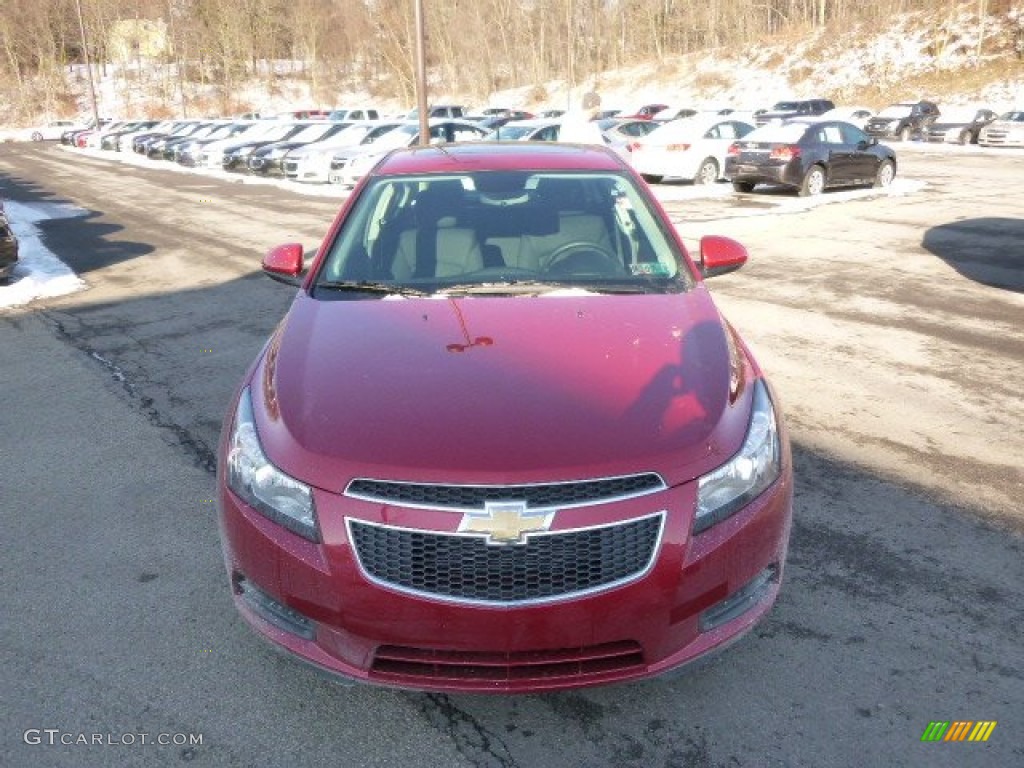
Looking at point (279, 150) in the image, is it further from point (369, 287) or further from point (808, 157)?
point (369, 287)

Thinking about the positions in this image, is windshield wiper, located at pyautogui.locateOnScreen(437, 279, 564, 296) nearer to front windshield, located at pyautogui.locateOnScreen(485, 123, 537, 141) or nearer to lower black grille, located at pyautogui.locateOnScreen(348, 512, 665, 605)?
lower black grille, located at pyautogui.locateOnScreen(348, 512, 665, 605)

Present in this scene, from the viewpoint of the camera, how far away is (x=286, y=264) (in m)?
4.27

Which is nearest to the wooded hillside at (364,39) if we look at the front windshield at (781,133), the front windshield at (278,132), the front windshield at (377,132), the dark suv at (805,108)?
the dark suv at (805,108)

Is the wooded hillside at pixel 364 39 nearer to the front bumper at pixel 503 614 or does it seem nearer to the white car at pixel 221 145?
the white car at pixel 221 145

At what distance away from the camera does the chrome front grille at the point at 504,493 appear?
232 cm

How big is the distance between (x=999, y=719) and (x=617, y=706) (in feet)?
3.92

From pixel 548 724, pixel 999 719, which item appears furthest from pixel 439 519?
pixel 999 719

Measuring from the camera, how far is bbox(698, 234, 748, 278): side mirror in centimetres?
424

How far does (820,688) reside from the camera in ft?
9.21

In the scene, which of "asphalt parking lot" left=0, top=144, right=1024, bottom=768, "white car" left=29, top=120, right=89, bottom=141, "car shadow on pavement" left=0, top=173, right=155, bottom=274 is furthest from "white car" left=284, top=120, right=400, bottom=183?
"white car" left=29, top=120, right=89, bottom=141

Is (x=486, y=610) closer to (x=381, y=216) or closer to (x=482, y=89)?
(x=381, y=216)

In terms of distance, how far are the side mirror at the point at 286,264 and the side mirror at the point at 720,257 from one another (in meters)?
2.04

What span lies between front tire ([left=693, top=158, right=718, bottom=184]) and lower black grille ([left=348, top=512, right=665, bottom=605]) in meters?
19.0

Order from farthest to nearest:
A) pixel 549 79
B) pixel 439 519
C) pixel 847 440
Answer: pixel 549 79, pixel 847 440, pixel 439 519
